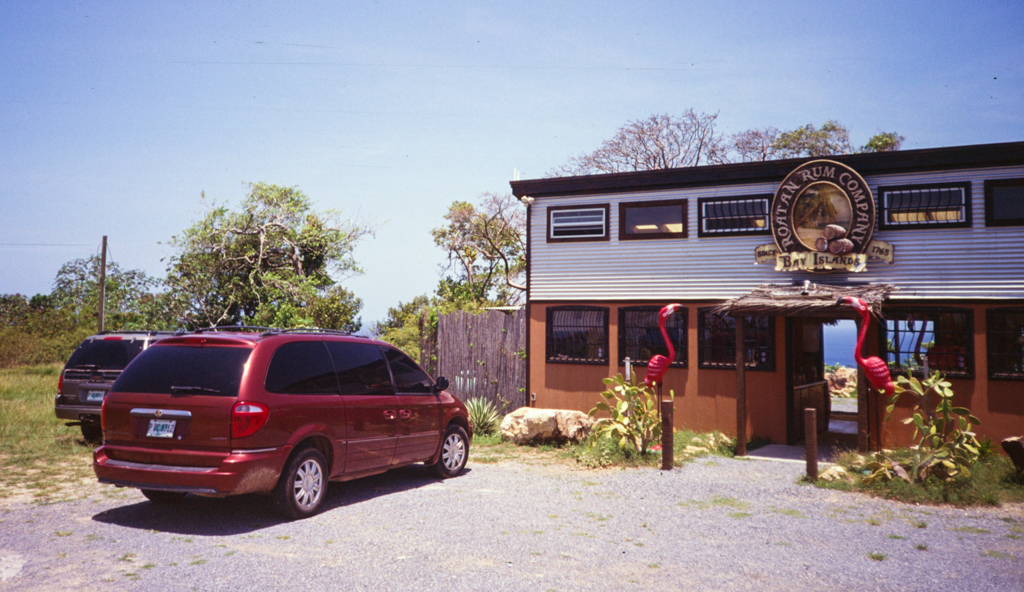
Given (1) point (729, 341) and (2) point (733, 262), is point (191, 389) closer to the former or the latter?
(1) point (729, 341)

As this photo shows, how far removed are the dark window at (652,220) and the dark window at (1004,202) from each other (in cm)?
489

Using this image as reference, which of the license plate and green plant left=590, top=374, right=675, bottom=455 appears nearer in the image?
the license plate

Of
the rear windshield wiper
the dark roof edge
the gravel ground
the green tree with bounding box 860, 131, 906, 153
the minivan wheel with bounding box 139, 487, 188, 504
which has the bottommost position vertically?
the gravel ground

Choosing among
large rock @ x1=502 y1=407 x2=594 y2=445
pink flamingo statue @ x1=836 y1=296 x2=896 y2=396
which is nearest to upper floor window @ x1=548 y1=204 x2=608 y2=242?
large rock @ x1=502 y1=407 x2=594 y2=445

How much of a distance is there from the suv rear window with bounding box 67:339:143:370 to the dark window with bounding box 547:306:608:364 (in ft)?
24.4

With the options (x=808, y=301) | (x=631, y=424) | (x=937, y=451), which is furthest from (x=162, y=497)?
(x=808, y=301)

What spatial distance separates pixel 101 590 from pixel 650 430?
7754 mm

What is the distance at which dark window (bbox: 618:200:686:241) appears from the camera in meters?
13.7

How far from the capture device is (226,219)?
25.8 meters

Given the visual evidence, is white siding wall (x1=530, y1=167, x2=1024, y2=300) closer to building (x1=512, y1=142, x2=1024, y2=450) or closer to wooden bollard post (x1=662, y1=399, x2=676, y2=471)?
building (x1=512, y1=142, x2=1024, y2=450)

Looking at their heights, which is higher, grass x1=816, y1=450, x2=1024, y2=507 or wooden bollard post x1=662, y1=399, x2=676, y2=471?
wooden bollard post x1=662, y1=399, x2=676, y2=471

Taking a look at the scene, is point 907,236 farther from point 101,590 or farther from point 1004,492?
point 101,590

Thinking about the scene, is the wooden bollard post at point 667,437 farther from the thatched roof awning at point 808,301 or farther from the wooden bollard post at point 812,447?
the thatched roof awning at point 808,301

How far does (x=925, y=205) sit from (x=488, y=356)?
27.5ft
